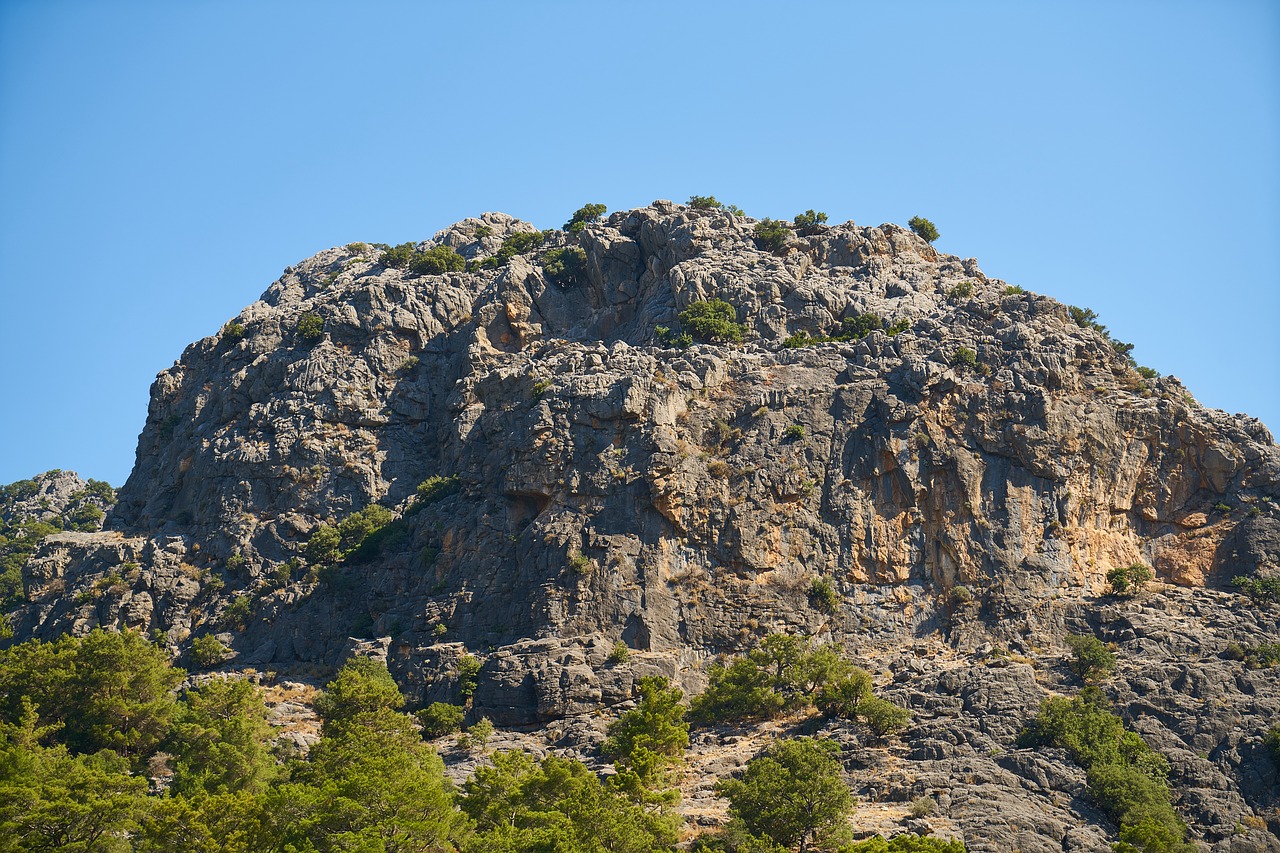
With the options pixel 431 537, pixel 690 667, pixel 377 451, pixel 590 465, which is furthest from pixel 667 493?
pixel 377 451

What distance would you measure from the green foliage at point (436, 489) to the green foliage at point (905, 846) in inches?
1592

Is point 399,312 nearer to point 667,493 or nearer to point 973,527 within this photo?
point 667,493

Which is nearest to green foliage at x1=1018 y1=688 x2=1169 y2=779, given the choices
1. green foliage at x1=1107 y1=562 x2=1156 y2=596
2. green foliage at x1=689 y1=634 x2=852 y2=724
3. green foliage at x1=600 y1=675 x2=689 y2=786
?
green foliage at x1=689 y1=634 x2=852 y2=724

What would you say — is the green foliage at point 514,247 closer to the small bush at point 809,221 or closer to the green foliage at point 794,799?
the small bush at point 809,221

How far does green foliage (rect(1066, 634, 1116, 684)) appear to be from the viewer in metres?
69.8

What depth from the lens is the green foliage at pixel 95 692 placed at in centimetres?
6662

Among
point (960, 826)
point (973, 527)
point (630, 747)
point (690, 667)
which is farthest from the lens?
point (973, 527)

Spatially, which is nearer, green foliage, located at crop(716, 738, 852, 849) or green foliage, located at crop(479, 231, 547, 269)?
green foliage, located at crop(716, 738, 852, 849)

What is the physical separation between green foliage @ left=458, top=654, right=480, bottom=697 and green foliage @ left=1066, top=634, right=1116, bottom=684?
30560 millimetres

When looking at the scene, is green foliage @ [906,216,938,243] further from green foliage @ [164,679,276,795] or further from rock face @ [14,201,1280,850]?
green foliage @ [164,679,276,795]

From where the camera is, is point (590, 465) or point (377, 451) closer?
point (590, 465)

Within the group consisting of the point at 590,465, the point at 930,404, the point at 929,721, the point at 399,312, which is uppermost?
the point at 399,312

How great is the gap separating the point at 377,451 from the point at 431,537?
12.3 m

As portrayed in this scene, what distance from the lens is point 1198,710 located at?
66750 mm
